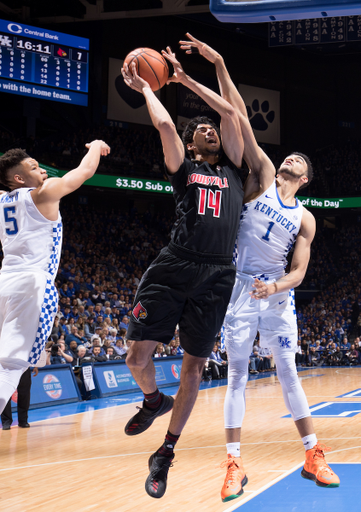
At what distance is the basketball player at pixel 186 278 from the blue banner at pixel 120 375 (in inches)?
373

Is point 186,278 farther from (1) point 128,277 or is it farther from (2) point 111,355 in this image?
(1) point 128,277

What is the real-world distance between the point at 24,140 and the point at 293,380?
17518mm

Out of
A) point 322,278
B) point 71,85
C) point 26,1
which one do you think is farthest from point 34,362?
point 322,278

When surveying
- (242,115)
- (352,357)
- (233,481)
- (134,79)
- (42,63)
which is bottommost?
(352,357)

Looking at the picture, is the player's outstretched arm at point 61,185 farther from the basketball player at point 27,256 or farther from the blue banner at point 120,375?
the blue banner at point 120,375

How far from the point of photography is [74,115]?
24.7 m

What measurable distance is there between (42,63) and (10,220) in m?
14.9

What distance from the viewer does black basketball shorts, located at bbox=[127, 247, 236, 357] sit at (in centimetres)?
372

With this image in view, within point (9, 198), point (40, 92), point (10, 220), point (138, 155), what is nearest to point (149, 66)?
point (9, 198)

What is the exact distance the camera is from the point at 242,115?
4.20 meters

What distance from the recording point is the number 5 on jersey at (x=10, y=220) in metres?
4.22

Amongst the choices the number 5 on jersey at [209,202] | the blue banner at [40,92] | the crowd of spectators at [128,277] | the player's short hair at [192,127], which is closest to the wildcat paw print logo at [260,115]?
the crowd of spectators at [128,277]

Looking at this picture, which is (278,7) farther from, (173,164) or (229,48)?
(229,48)

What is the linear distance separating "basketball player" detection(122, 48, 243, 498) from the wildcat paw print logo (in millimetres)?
26263
